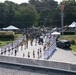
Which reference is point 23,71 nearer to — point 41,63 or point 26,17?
point 41,63

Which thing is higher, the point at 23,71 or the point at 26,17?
the point at 23,71

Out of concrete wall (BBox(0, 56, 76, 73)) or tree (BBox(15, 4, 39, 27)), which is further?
tree (BBox(15, 4, 39, 27))

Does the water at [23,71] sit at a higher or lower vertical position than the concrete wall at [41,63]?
lower

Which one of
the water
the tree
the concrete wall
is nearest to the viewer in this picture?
the concrete wall

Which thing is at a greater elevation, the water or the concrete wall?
the concrete wall

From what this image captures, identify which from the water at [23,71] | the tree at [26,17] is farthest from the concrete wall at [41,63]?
the tree at [26,17]

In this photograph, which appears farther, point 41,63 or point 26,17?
point 26,17

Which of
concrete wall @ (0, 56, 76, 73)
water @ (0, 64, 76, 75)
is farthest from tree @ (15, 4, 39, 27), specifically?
water @ (0, 64, 76, 75)

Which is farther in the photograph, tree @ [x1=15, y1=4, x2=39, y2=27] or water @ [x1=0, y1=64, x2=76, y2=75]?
tree @ [x1=15, y1=4, x2=39, y2=27]

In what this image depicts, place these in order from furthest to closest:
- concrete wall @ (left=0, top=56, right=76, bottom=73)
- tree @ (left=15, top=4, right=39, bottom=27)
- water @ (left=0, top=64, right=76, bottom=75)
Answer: tree @ (left=15, top=4, right=39, bottom=27) < water @ (left=0, top=64, right=76, bottom=75) < concrete wall @ (left=0, top=56, right=76, bottom=73)

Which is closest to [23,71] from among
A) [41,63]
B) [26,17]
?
[41,63]

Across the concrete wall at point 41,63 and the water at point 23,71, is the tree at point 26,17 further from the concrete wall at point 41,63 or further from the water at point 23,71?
the water at point 23,71

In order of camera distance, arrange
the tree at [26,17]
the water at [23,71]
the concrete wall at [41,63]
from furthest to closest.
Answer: the tree at [26,17] → the water at [23,71] → the concrete wall at [41,63]

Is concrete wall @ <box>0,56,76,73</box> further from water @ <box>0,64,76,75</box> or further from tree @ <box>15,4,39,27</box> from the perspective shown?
tree @ <box>15,4,39,27</box>
